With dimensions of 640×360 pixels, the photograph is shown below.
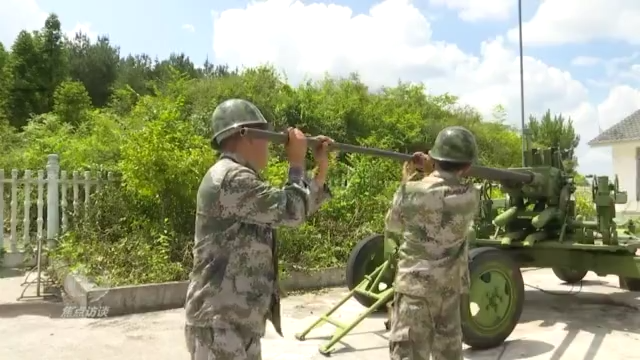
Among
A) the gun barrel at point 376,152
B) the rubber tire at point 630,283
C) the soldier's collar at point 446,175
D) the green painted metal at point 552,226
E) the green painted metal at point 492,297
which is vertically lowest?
the rubber tire at point 630,283

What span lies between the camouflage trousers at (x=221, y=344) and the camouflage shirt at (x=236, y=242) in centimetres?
3

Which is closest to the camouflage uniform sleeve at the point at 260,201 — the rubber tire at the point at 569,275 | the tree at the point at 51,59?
the rubber tire at the point at 569,275

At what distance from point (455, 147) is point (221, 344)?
6.61ft

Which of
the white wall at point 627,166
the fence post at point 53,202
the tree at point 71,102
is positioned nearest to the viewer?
the fence post at point 53,202

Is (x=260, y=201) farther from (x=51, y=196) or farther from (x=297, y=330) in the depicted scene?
(x=51, y=196)

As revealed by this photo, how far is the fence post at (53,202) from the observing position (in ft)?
28.1

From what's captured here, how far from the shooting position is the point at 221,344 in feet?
8.50

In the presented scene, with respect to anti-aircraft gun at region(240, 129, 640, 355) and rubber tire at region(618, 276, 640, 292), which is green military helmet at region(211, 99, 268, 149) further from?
rubber tire at region(618, 276, 640, 292)

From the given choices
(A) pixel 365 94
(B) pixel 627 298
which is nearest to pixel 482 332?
(B) pixel 627 298

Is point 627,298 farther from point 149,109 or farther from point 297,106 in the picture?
point 297,106

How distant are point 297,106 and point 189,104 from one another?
2.68m

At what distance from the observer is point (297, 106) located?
53.5ft

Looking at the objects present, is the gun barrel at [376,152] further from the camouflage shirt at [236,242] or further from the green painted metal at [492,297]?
the green painted metal at [492,297]

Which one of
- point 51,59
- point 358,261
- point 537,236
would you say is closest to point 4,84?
point 51,59
